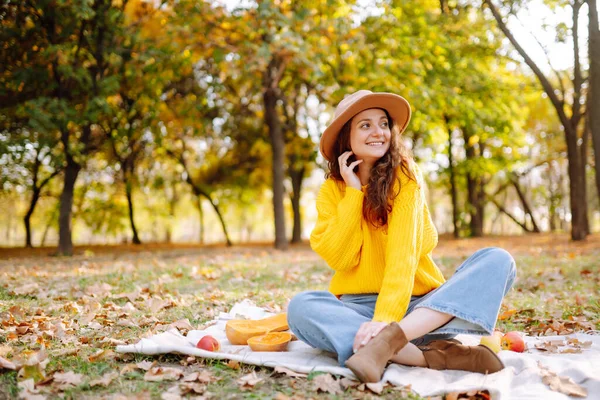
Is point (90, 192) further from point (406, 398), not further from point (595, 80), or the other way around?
point (406, 398)

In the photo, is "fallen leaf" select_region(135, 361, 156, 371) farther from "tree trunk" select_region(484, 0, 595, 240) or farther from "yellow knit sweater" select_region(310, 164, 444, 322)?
"tree trunk" select_region(484, 0, 595, 240)

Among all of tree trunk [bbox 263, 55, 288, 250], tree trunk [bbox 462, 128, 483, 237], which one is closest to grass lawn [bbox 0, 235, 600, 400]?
tree trunk [bbox 263, 55, 288, 250]

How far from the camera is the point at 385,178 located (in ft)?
10.3

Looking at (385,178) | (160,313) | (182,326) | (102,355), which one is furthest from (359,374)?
(160,313)

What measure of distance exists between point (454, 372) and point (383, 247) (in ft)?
2.78

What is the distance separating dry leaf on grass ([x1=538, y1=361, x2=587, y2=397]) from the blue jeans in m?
0.38

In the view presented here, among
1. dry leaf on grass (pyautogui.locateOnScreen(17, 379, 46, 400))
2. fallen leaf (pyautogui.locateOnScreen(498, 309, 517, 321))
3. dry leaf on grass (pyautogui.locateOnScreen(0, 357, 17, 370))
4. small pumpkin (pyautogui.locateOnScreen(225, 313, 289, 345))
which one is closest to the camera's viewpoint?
dry leaf on grass (pyautogui.locateOnScreen(17, 379, 46, 400))

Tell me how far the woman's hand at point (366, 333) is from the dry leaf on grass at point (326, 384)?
207 millimetres

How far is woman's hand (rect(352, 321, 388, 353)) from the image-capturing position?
269 centimetres

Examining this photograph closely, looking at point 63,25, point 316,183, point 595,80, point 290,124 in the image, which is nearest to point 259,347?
point 595,80

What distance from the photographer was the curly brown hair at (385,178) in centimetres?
309

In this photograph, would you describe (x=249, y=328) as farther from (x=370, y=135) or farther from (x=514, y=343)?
(x=514, y=343)

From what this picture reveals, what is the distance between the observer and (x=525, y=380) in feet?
9.00

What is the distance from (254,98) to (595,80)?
1067cm
